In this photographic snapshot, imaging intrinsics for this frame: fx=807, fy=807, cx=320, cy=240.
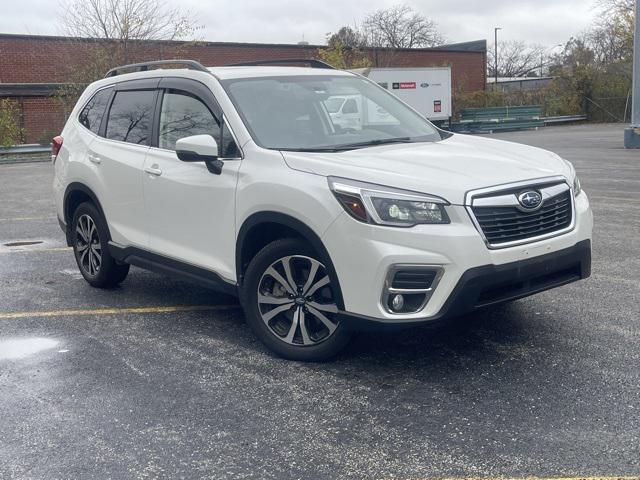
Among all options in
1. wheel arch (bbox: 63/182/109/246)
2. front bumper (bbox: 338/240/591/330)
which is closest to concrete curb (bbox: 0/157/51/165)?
wheel arch (bbox: 63/182/109/246)

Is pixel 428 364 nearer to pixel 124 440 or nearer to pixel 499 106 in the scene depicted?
pixel 124 440

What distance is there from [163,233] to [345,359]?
1.80m

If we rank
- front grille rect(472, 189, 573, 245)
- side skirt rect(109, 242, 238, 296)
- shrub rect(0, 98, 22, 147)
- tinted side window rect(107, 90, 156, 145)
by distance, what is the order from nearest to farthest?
front grille rect(472, 189, 573, 245), side skirt rect(109, 242, 238, 296), tinted side window rect(107, 90, 156, 145), shrub rect(0, 98, 22, 147)

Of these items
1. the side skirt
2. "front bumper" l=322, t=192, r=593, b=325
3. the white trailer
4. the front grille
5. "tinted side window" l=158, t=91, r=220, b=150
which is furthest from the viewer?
the white trailer

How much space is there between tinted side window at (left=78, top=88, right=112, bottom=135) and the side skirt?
1.17 metres

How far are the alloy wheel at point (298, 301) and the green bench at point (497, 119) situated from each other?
3448cm

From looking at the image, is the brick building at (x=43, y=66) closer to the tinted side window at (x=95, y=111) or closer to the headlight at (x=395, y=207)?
the tinted side window at (x=95, y=111)

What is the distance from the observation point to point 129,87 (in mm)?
6781

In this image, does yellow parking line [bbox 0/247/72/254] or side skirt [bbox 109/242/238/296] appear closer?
side skirt [bbox 109/242/238/296]

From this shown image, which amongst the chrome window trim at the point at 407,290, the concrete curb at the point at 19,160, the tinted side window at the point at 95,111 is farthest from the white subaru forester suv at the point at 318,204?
the concrete curb at the point at 19,160

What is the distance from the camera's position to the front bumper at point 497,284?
441 centimetres

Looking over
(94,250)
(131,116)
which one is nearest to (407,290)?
(131,116)

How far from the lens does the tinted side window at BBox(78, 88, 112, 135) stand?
7125mm

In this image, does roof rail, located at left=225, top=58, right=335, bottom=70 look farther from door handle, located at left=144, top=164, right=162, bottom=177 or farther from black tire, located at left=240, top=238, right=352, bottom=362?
black tire, located at left=240, top=238, right=352, bottom=362
